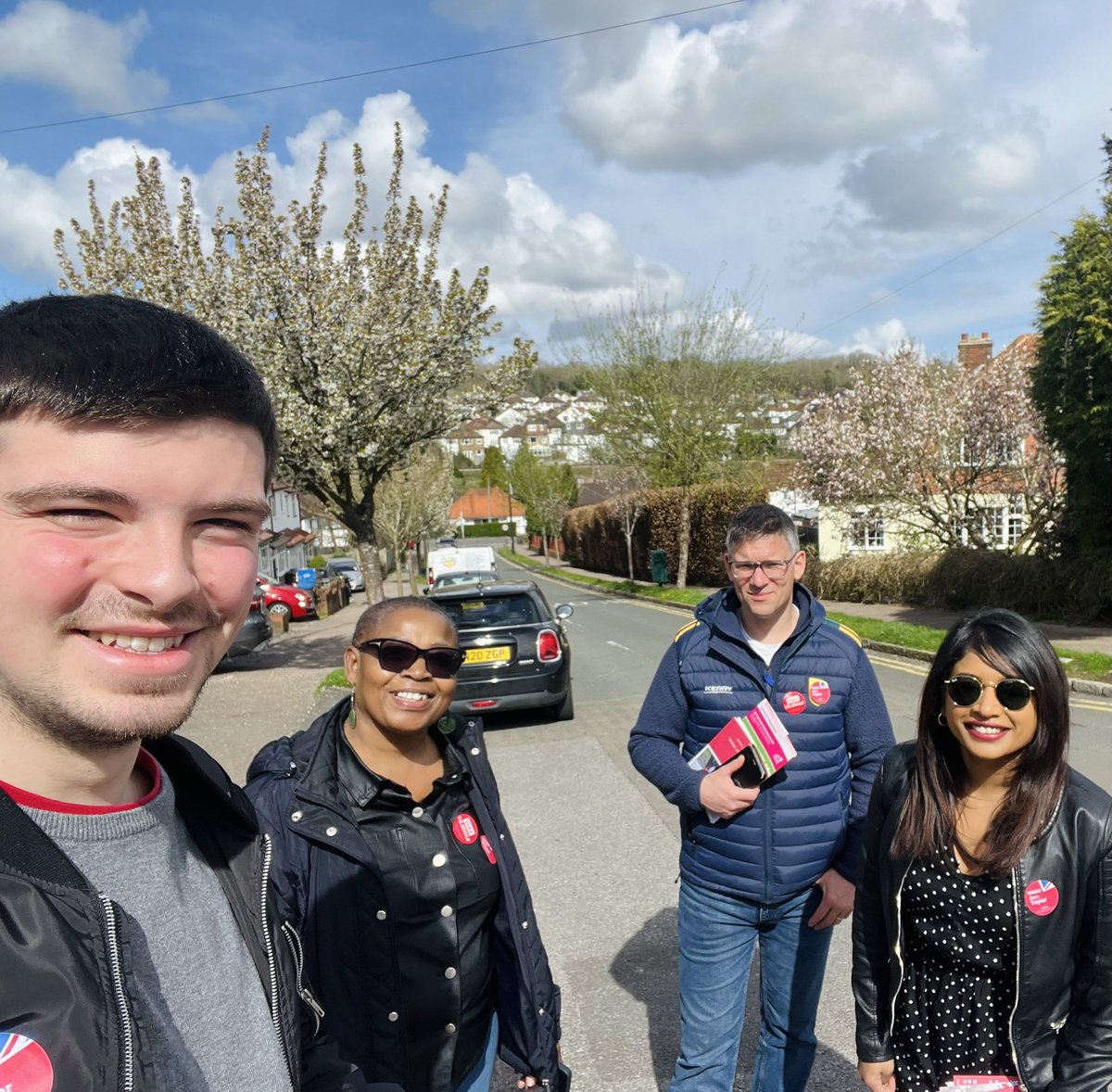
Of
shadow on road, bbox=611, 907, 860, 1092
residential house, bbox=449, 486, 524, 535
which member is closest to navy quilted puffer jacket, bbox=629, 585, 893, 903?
shadow on road, bbox=611, 907, 860, 1092

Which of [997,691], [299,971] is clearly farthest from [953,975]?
[299,971]

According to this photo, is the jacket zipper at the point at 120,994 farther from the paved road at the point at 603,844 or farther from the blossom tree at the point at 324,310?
the blossom tree at the point at 324,310

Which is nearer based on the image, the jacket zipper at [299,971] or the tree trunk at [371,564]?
the jacket zipper at [299,971]

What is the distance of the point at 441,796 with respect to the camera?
7.91 feet

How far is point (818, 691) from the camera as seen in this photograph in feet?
9.43

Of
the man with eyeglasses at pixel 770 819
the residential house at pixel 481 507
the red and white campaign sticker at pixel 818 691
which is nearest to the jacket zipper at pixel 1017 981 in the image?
the man with eyeglasses at pixel 770 819

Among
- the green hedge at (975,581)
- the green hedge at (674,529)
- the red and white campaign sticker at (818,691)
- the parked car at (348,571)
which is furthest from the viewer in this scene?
the parked car at (348,571)

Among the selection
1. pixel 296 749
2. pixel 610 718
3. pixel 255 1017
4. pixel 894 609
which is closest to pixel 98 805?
pixel 255 1017

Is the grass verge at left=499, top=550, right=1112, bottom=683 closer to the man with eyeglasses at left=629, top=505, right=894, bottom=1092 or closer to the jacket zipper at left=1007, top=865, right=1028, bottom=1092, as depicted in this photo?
the man with eyeglasses at left=629, top=505, right=894, bottom=1092

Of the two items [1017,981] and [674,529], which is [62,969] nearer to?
[1017,981]

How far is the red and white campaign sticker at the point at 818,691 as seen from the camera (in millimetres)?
2871

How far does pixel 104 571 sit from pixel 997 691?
2054mm

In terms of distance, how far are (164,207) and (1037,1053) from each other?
1387 centimetres

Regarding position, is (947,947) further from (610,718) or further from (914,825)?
(610,718)
